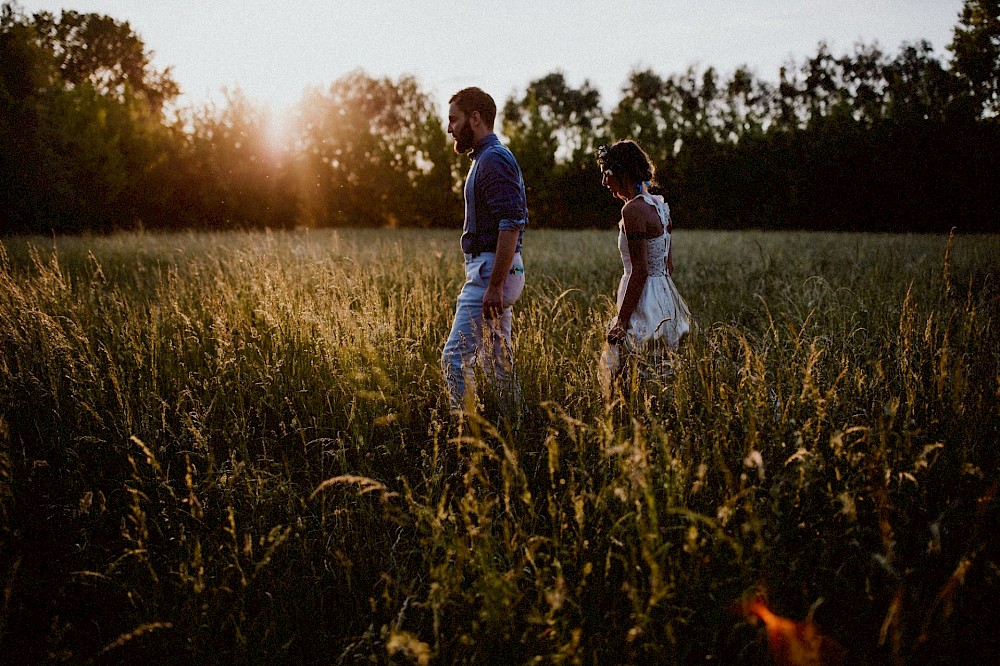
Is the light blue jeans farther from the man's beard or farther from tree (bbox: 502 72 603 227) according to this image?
tree (bbox: 502 72 603 227)

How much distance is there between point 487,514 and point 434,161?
29.4 metres

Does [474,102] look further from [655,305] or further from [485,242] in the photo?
[655,305]

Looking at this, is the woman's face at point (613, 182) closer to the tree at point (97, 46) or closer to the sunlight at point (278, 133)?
the sunlight at point (278, 133)

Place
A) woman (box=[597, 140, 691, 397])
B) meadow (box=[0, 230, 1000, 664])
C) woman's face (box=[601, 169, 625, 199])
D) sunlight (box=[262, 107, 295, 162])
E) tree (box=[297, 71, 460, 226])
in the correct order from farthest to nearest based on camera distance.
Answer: tree (box=[297, 71, 460, 226]) → sunlight (box=[262, 107, 295, 162]) → woman's face (box=[601, 169, 625, 199]) → woman (box=[597, 140, 691, 397]) → meadow (box=[0, 230, 1000, 664])

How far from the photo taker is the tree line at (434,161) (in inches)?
761

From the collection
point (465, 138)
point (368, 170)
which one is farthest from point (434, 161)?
point (465, 138)

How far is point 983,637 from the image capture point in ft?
5.72

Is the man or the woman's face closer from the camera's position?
the man

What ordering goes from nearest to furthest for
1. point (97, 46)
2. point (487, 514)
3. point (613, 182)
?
point (487, 514) → point (613, 182) → point (97, 46)

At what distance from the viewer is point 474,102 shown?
358 centimetres

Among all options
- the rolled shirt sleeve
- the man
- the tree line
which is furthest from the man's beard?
the tree line

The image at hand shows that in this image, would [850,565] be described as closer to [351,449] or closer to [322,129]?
[351,449]

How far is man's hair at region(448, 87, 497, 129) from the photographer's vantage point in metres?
3.57

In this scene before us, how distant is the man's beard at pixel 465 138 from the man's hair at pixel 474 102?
9 cm
